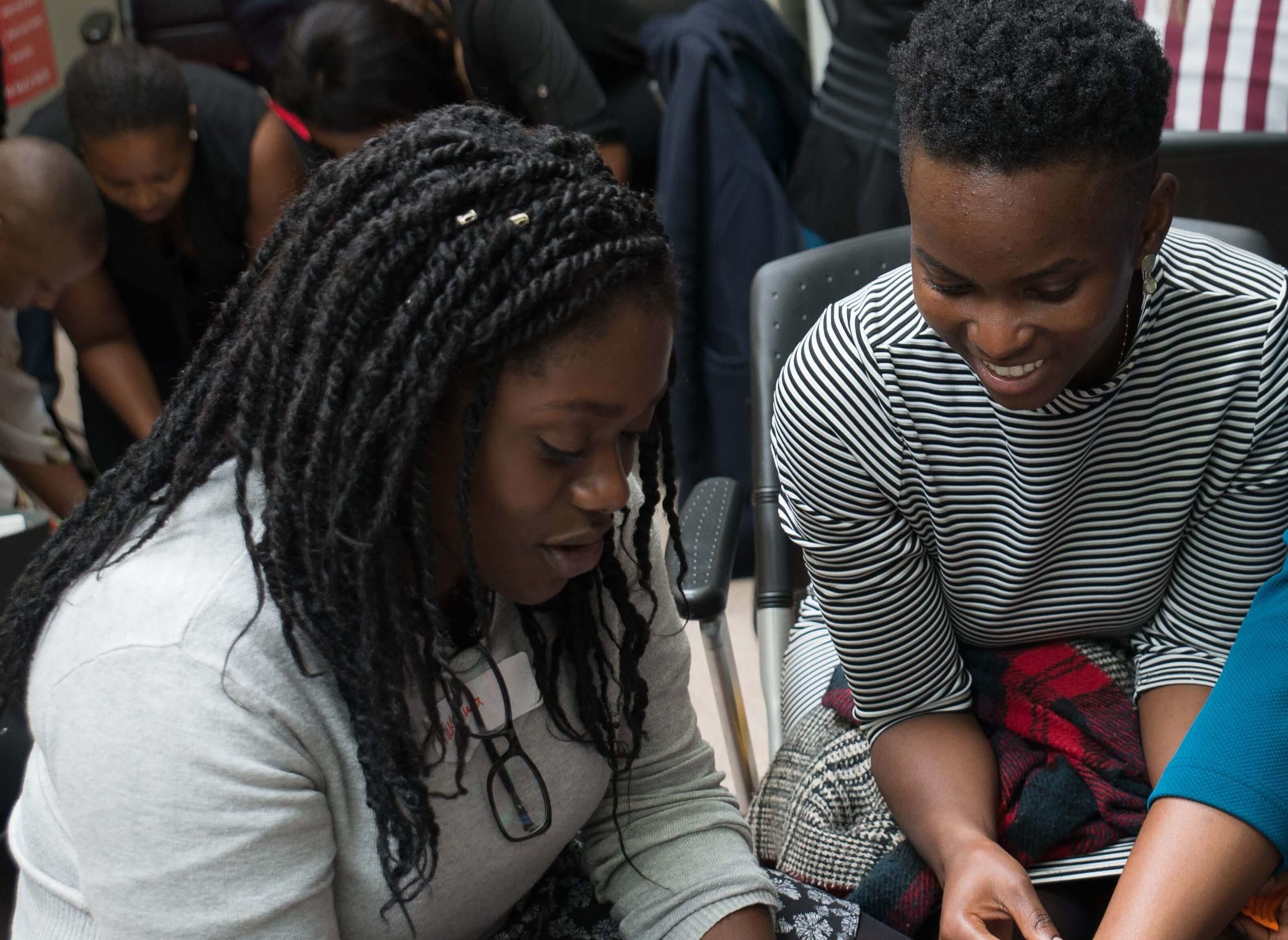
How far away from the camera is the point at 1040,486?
3.92 feet

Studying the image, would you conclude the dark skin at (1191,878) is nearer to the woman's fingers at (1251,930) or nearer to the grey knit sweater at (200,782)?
the woman's fingers at (1251,930)

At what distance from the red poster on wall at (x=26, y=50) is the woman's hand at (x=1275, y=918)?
152 inches

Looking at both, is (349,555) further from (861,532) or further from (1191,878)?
(1191,878)

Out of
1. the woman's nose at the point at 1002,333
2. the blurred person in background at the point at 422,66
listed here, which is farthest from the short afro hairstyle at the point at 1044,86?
the blurred person in background at the point at 422,66

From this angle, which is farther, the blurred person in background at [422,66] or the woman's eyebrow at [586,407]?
the blurred person in background at [422,66]

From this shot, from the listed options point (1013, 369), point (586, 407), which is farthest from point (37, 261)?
point (1013, 369)

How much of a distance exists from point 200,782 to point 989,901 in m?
0.65

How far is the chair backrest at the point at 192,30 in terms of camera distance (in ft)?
12.1

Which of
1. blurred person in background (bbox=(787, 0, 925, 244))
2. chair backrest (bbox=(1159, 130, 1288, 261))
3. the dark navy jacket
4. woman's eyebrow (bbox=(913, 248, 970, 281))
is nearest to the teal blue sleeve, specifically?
woman's eyebrow (bbox=(913, 248, 970, 281))

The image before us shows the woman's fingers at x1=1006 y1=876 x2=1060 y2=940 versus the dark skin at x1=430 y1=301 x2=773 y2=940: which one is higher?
the dark skin at x1=430 y1=301 x2=773 y2=940

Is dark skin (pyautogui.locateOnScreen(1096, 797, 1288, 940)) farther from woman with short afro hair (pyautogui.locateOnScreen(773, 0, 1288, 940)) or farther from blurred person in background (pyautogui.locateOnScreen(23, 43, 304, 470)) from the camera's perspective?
blurred person in background (pyautogui.locateOnScreen(23, 43, 304, 470))

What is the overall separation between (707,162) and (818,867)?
4.93ft

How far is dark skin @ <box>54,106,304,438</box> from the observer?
2.38 metres

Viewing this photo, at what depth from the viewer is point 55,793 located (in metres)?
0.95
